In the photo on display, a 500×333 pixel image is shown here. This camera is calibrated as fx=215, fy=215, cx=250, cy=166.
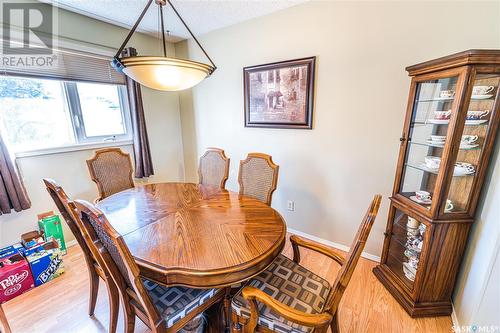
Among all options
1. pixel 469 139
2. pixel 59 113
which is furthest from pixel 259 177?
pixel 59 113

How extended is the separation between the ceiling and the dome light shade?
115 centimetres

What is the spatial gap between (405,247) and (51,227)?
10.7 feet

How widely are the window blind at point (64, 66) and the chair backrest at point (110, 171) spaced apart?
0.88 m

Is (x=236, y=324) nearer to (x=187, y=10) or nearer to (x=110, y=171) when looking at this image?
(x=110, y=171)

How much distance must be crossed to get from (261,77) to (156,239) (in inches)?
80.4

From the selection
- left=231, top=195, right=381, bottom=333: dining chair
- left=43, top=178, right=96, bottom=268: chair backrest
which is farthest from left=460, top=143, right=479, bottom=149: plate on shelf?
left=43, top=178, right=96, bottom=268: chair backrest

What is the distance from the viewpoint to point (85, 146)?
8.13 feet

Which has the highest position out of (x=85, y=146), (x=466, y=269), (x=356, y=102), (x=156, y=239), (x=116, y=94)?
(x=116, y=94)

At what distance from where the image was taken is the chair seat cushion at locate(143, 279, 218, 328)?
107 centimetres

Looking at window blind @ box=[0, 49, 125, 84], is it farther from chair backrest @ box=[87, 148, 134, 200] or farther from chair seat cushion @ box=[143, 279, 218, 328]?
chair seat cushion @ box=[143, 279, 218, 328]

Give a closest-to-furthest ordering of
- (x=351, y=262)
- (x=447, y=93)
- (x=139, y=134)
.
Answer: (x=351, y=262)
(x=447, y=93)
(x=139, y=134)

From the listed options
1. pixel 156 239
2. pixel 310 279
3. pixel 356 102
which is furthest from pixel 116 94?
pixel 310 279

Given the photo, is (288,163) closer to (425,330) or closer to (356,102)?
(356,102)

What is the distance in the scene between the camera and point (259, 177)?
2029 millimetres
